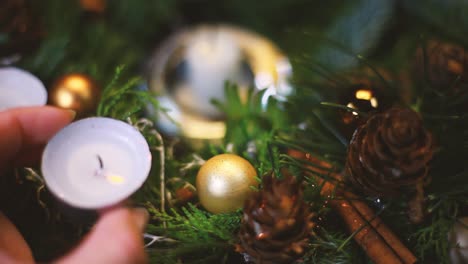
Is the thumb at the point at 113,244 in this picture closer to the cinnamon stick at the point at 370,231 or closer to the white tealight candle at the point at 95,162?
the white tealight candle at the point at 95,162

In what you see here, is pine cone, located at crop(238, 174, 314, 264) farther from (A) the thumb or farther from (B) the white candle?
(B) the white candle

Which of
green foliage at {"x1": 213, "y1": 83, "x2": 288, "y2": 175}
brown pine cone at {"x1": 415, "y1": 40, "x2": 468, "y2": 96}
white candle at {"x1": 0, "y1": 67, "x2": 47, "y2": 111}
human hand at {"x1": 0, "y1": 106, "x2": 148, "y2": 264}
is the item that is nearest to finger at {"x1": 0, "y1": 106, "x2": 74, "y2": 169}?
human hand at {"x1": 0, "y1": 106, "x2": 148, "y2": 264}

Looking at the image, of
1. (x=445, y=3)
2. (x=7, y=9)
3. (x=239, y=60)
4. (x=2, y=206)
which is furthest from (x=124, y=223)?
(x=445, y=3)

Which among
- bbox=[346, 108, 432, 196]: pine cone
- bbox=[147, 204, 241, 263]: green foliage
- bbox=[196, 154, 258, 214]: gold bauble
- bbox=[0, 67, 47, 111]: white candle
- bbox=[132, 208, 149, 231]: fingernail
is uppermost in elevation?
bbox=[346, 108, 432, 196]: pine cone

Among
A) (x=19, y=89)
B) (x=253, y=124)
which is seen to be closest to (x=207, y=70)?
(x=253, y=124)

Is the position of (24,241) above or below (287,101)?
below

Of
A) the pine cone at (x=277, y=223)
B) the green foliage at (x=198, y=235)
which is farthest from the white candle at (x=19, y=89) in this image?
the pine cone at (x=277, y=223)

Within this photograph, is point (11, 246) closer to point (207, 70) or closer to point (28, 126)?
point (28, 126)
